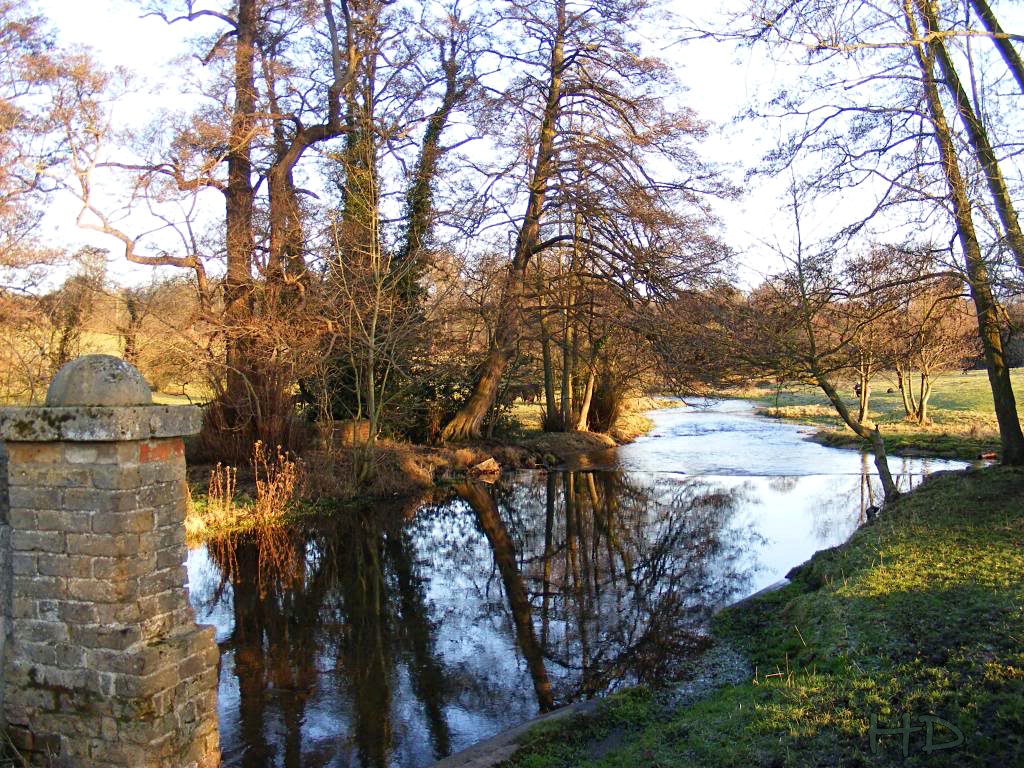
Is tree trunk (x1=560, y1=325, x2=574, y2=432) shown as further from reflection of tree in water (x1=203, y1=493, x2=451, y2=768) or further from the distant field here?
Result: reflection of tree in water (x1=203, y1=493, x2=451, y2=768)

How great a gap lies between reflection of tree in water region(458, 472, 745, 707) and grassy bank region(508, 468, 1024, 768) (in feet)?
2.48

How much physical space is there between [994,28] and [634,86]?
1035 centimetres

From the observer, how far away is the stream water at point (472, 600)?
6238mm

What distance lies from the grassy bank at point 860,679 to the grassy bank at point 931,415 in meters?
4.83

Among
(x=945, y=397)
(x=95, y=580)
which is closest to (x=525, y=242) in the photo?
(x=95, y=580)

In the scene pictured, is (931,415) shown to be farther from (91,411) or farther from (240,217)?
(91,411)

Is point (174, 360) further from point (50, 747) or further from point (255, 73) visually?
point (50, 747)

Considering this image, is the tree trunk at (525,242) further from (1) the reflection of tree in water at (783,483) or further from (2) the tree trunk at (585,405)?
(1) the reflection of tree in water at (783,483)

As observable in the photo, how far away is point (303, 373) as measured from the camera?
16.2 metres

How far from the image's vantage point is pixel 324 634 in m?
8.30

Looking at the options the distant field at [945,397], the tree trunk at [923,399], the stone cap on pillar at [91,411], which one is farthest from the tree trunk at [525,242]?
the tree trunk at [923,399]

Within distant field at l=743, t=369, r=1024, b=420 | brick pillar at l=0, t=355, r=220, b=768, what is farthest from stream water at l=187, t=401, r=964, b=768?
distant field at l=743, t=369, r=1024, b=420

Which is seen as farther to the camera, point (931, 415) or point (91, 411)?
point (931, 415)

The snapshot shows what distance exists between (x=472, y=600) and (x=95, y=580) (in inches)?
230
